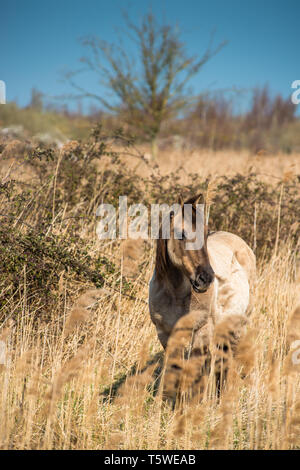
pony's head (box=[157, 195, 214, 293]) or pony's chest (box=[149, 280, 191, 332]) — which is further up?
pony's head (box=[157, 195, 214, 293])

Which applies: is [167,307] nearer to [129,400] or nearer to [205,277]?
[205,277]

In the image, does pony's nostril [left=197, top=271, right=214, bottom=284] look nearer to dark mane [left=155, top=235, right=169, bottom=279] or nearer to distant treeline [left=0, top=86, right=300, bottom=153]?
dark mane [left=155, top=235, right=169, bottom=279]

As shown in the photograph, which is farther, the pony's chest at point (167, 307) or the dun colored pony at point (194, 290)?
the pony's chest at point (167, 307)

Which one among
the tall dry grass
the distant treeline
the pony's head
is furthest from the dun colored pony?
the distant treeline

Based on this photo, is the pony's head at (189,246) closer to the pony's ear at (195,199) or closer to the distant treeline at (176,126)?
the pony's ear at (195,199)

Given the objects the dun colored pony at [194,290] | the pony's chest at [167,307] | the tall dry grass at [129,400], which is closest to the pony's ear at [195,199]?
the dun colored pony at [194,290]

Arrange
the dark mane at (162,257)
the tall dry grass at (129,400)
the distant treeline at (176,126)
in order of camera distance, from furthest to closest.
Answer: the distant treeline at (176,126), the dark mane at (162,257), the tall dry grass at (129,400)

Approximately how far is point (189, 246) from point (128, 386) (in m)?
0.96

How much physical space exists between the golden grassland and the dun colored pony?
0.28 meters

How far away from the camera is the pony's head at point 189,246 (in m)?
2.67

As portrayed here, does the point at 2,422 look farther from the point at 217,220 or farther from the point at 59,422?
the point at 217,220

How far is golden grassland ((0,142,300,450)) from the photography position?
2393 millimetres

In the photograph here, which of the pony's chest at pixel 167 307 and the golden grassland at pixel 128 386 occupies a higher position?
the pony's chest at pixel 167 307
